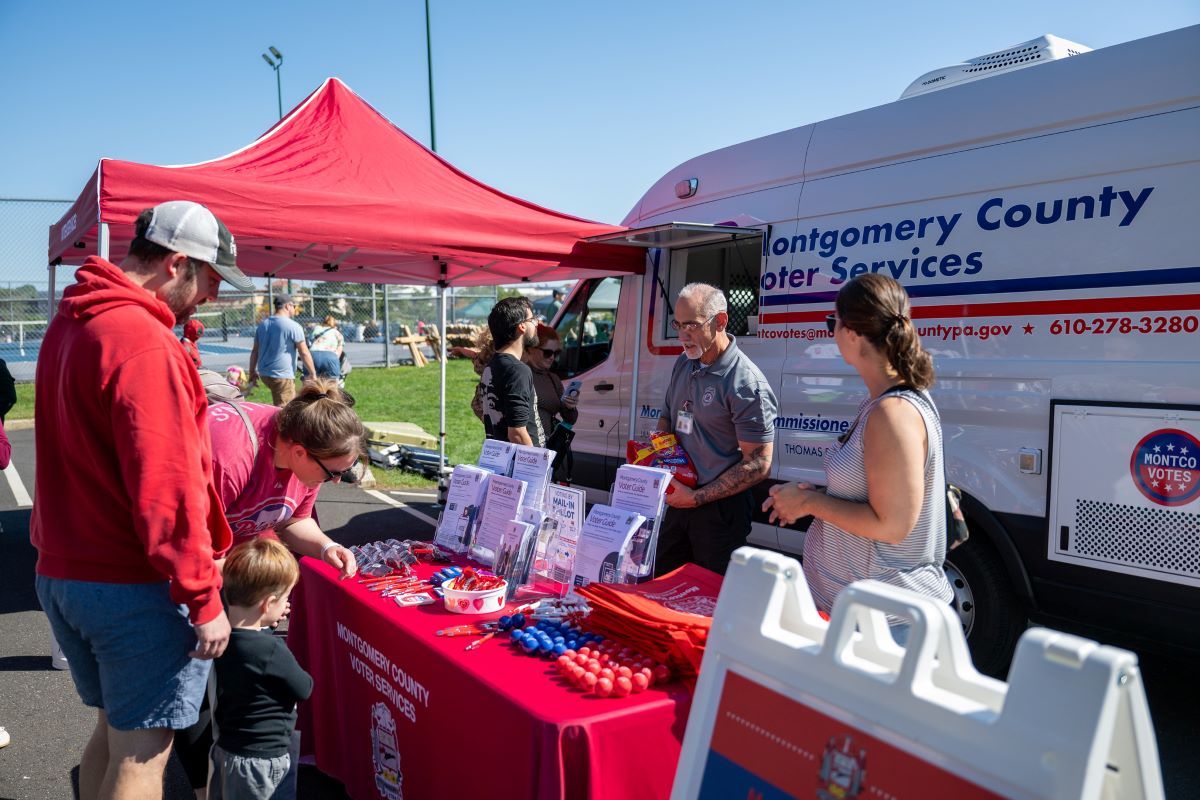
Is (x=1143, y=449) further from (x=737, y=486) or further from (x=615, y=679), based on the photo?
(x=615, y=679)

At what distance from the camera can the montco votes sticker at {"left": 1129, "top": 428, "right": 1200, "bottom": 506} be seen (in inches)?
114

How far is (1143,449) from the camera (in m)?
3.03

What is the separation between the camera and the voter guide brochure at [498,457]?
3.13m

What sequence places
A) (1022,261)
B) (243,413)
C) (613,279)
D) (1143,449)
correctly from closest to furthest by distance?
1. (243,413)
2. (1143,449)
3. (1022,261)
4. (613,279)

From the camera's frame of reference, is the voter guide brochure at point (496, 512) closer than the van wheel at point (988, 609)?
Yes

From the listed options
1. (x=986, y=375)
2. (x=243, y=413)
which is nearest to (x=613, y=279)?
(x=986, y=375)

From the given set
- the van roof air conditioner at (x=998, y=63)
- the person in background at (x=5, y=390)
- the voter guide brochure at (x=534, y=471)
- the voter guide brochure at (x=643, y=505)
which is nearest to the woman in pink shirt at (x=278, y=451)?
the voter guide brochure at (x=534, y=471)

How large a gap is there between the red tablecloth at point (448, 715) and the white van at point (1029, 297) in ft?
7.08

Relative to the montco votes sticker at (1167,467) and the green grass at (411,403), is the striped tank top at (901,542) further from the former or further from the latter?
the green grass at (411,403)

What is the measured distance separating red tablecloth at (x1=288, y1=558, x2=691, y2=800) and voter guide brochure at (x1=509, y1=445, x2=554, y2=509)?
1.47ft

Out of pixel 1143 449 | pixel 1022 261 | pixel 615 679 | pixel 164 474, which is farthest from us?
pixel 1022 261

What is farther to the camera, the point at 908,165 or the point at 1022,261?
the point at 908,165

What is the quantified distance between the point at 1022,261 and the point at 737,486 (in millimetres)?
1552

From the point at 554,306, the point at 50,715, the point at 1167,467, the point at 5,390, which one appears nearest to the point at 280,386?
the point at 5,390
